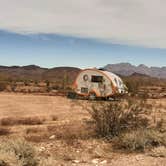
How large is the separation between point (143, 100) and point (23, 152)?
5284mm

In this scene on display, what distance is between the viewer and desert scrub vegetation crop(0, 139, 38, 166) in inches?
212

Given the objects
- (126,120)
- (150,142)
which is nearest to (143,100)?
(126,120)

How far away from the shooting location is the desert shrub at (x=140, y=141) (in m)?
7.72

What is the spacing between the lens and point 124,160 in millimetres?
6699

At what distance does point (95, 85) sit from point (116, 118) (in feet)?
46.7

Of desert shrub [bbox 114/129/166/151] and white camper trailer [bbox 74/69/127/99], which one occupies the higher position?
white camper trailer [bbox 74/69/127/99]

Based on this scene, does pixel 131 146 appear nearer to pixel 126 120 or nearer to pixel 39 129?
pixel 126 120

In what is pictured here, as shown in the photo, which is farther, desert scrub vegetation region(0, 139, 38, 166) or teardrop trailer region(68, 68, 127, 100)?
teardrop trailer region(68, 68, 127, 100)

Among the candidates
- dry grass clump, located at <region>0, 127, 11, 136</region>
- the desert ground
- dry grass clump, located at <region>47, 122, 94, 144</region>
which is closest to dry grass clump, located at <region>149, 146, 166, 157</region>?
the desert ground

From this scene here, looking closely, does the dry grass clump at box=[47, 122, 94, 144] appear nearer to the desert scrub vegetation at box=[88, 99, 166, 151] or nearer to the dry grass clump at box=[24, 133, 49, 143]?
the dry grass clump at box=[24, 133, 49, 143]

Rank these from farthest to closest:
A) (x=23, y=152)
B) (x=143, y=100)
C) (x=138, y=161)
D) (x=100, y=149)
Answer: (x=143, y=100), (x=100, y=149), (x=138, y=161), (x=23, y=152)

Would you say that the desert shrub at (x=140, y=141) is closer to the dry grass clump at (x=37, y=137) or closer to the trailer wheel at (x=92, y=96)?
the dry grass clump at (x=37, y=137)

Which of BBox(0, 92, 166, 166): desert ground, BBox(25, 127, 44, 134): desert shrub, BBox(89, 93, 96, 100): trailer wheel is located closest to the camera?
BBox(0, 92, 166, 166): desert ground

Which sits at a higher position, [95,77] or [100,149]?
[95,77]
